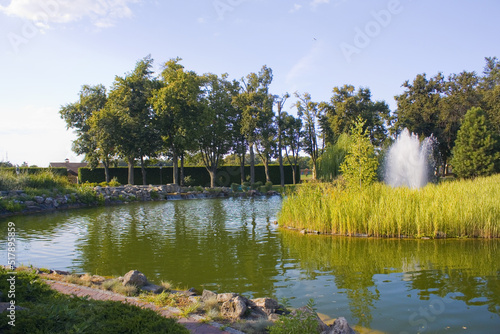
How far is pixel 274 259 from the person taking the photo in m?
7.96

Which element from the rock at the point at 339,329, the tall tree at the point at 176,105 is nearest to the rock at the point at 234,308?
the rock at the point at 339,329

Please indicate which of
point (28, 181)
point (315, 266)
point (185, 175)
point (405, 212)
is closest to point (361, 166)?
point (405, 212)

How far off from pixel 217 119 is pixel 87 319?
31.3 m

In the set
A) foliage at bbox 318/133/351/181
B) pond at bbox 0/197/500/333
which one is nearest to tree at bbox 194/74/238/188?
foliage at bbox 318/133/351/181

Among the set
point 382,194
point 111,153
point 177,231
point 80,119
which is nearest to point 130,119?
point 111,153

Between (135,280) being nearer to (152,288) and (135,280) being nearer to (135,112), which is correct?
(152,288)

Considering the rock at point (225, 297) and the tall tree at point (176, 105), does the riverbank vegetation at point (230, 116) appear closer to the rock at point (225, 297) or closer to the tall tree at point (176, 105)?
the tall tree at point (176, 105)

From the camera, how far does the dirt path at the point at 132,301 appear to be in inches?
151

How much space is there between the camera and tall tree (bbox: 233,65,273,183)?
34.2 m

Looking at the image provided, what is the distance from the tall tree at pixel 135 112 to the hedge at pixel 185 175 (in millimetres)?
6016

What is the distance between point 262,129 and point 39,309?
104ft

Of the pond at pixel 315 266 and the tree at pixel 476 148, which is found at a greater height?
the tree at pixel 476 148

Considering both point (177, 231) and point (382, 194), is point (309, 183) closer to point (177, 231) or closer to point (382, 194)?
point (382, 194)

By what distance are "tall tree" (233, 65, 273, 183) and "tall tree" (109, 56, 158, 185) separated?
8.41 metres
